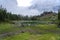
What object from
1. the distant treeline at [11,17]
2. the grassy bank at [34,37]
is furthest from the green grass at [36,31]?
the distant treeline at [11,17]

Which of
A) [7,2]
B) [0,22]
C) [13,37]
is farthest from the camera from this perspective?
[7,2]

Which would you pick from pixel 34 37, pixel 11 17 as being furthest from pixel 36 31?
pixel 11 17

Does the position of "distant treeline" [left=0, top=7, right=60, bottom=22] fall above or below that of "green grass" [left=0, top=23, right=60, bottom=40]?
above

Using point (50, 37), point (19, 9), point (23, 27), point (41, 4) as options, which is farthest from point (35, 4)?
point (50, 37)

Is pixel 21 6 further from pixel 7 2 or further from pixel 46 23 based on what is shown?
pixel 46 23

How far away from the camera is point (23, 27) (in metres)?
9.49

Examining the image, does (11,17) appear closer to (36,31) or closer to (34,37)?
(36,31)

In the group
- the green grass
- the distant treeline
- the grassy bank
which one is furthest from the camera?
the distant treeline

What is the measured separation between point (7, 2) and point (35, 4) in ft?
7.03

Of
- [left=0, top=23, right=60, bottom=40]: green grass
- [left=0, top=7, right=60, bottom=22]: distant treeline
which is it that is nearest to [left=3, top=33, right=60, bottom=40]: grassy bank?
[left=0, top=23, right=60, bottom=40]: green grass

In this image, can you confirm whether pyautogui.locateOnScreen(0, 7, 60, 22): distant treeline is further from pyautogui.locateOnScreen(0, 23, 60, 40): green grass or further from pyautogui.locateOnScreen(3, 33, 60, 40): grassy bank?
pyautogui.locateOnScreen(3, 33, 60, 40): grassy bank

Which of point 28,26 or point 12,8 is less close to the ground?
point 12,8

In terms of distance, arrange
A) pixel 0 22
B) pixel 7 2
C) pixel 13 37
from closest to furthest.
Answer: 1. pixel 13 37
2. pixel 0 22
3. pixel 7 2

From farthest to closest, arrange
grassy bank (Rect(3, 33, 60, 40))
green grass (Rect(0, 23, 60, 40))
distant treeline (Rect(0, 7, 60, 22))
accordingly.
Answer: distant treeline (Rect(0, 7, 60, 22)) < green grass (Rect(0, 23, 60, 40)) < grassy bank (Rect(3, 33, 60, 40))
